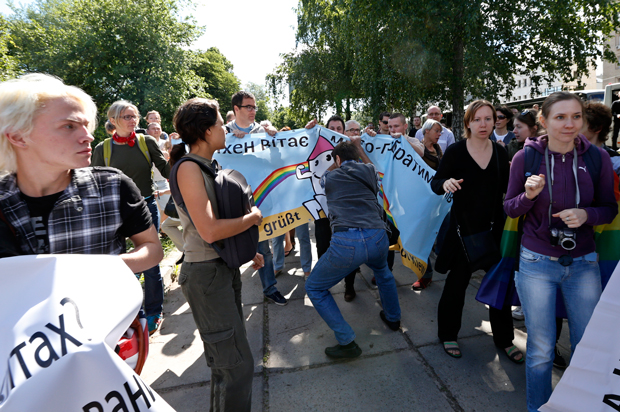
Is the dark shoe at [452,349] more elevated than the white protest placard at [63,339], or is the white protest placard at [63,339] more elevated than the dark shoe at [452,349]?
the white protest placard at [63,339]

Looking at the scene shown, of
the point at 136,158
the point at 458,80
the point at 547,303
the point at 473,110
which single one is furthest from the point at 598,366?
the point at 458,80

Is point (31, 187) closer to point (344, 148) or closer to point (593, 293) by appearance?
point (344, 148)

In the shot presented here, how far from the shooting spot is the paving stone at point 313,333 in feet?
10.2

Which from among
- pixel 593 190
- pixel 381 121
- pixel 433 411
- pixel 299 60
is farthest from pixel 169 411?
pixel 299 60

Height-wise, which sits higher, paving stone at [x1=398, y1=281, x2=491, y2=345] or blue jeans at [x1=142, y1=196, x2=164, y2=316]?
blue jeans at [x1=142, y1=196, x2=164, y2=316]

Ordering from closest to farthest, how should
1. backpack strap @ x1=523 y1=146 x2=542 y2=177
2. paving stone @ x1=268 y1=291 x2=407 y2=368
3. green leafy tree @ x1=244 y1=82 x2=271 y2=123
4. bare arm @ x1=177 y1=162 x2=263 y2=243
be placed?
1. bare arm @ x1=177 y1=162 x2=263 y2=243
2. backpack strap @ x1=523 y1=146 x2=542 y2=177
3. paving stone @ x1=268 y1=291 x2=407 y2=368
4. green leafy tree @ x1=244 y1=82 x2=271 y2=123

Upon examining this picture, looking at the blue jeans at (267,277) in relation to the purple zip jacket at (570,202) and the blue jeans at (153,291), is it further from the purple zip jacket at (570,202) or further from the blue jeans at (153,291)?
the purple zip jacket at (570,202)

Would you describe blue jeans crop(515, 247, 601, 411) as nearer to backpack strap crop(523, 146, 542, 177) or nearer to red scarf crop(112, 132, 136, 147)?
backpack strap crop(523, 146, 542, 177)

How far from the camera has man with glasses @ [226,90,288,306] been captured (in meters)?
4.14

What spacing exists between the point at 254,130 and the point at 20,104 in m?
3.35

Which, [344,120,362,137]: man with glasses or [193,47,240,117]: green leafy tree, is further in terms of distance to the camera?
[193,47,240,117]: green leafy tree

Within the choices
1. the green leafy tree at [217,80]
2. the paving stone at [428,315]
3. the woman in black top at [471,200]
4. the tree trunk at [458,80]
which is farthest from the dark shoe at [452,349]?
the green leafy tree at [217,80]

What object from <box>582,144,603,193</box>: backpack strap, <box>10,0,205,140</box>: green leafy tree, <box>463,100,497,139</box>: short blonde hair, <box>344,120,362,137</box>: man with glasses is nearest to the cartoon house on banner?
<box>344,120,362,137</box>: man with glasses

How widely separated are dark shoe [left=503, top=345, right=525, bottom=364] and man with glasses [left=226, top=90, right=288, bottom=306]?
2.28m
